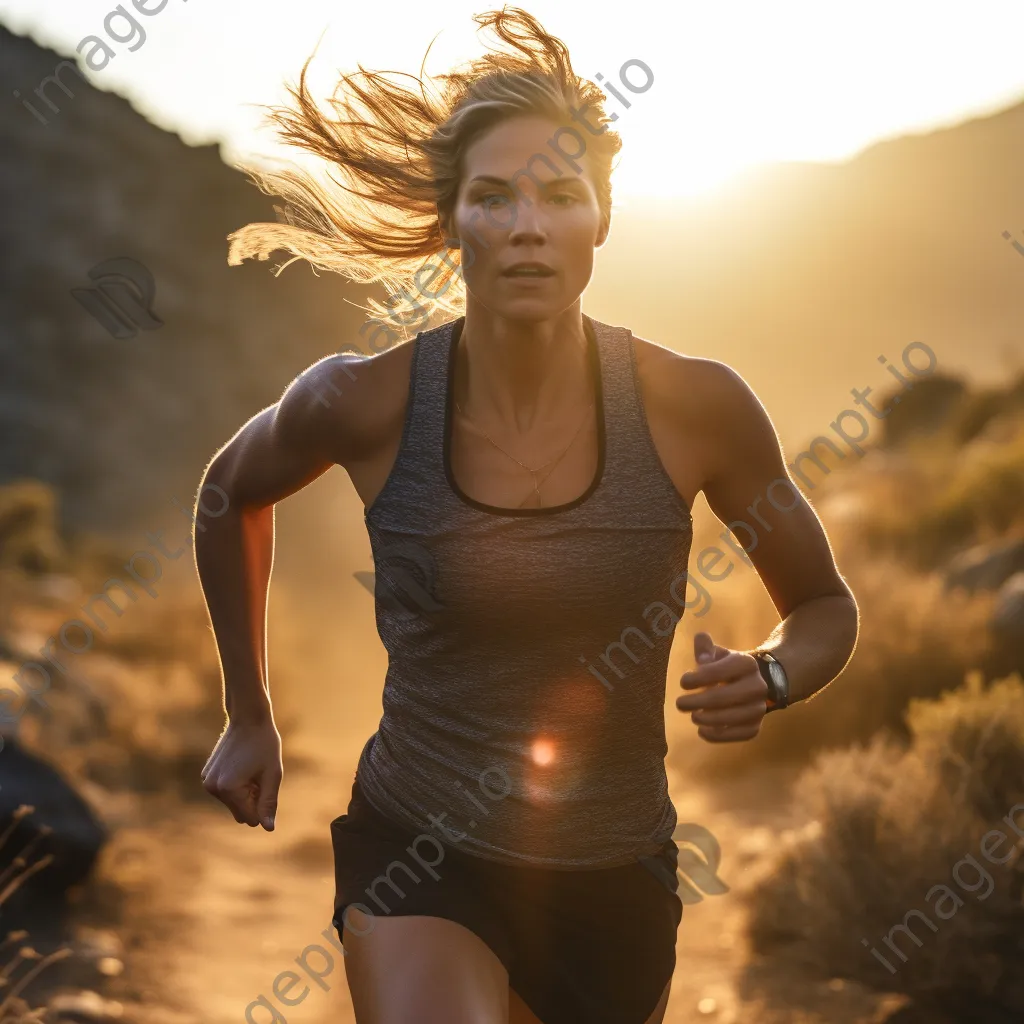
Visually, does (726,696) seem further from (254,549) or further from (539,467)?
(254,549)

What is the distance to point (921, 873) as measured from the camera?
5387 millimetres

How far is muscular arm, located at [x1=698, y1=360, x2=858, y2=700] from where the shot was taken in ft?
7.43

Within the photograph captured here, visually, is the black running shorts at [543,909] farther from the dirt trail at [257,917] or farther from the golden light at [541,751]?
the dirt trail at [257,917]

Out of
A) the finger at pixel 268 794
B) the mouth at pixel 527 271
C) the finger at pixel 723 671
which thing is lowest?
the finger at pixel 268 794

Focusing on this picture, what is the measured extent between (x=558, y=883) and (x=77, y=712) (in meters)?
7.08

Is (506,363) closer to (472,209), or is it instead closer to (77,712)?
(472,209)

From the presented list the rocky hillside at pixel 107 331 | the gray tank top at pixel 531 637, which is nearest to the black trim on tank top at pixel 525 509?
the gray tank top at pixel 531 637

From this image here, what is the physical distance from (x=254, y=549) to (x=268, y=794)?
495mm

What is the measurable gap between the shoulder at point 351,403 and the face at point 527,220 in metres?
0.20

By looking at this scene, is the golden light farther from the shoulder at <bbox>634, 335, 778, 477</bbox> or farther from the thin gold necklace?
the shoulder at <bbox>634, 335, 778, 477</bbox>

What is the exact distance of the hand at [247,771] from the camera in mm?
2541

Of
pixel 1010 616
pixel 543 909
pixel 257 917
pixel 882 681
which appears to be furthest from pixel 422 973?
pixel 882 681

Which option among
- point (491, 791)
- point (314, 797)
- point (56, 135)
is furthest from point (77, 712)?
point (56, 135)

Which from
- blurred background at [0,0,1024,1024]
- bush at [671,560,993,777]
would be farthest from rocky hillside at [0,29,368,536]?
bush at [671,560,993,777]
